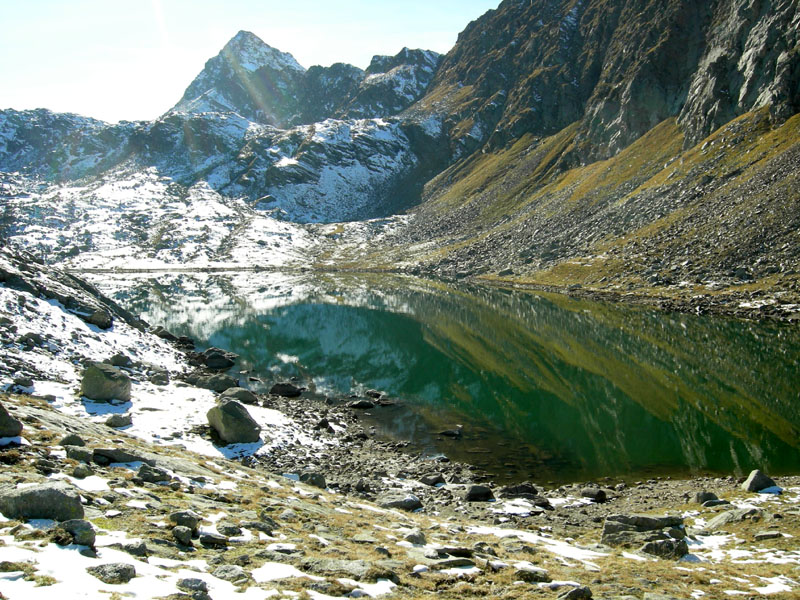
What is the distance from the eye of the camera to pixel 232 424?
1077 inches

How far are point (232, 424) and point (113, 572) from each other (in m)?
18.4

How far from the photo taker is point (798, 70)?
10750 centimetres

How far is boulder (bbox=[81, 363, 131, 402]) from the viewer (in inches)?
1075

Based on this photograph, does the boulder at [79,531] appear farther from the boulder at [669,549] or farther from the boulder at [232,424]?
the boulder at [232,424]

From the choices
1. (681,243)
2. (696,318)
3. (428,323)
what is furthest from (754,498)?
(681,243)

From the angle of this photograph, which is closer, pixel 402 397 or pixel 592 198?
pixel 402 397

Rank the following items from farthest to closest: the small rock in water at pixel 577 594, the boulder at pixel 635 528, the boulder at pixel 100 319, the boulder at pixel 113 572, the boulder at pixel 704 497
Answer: the boulder at pixel 100 319
the boulder at pixel 704 497
the boulder at pixel 635 528
the small rock in water at pixel 577 594
the boulder at pixel 113 572

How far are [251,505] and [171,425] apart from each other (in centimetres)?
1308

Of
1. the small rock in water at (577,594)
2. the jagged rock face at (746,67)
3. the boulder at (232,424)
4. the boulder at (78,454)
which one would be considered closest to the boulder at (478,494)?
the boulder at (232,424)

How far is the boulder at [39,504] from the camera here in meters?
10.8

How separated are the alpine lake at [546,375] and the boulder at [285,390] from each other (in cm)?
136

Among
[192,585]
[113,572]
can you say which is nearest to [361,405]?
[192,585]

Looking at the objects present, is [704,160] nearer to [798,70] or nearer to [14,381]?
[798,70]

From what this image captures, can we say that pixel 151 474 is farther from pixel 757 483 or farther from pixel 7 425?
pixel 757 483
